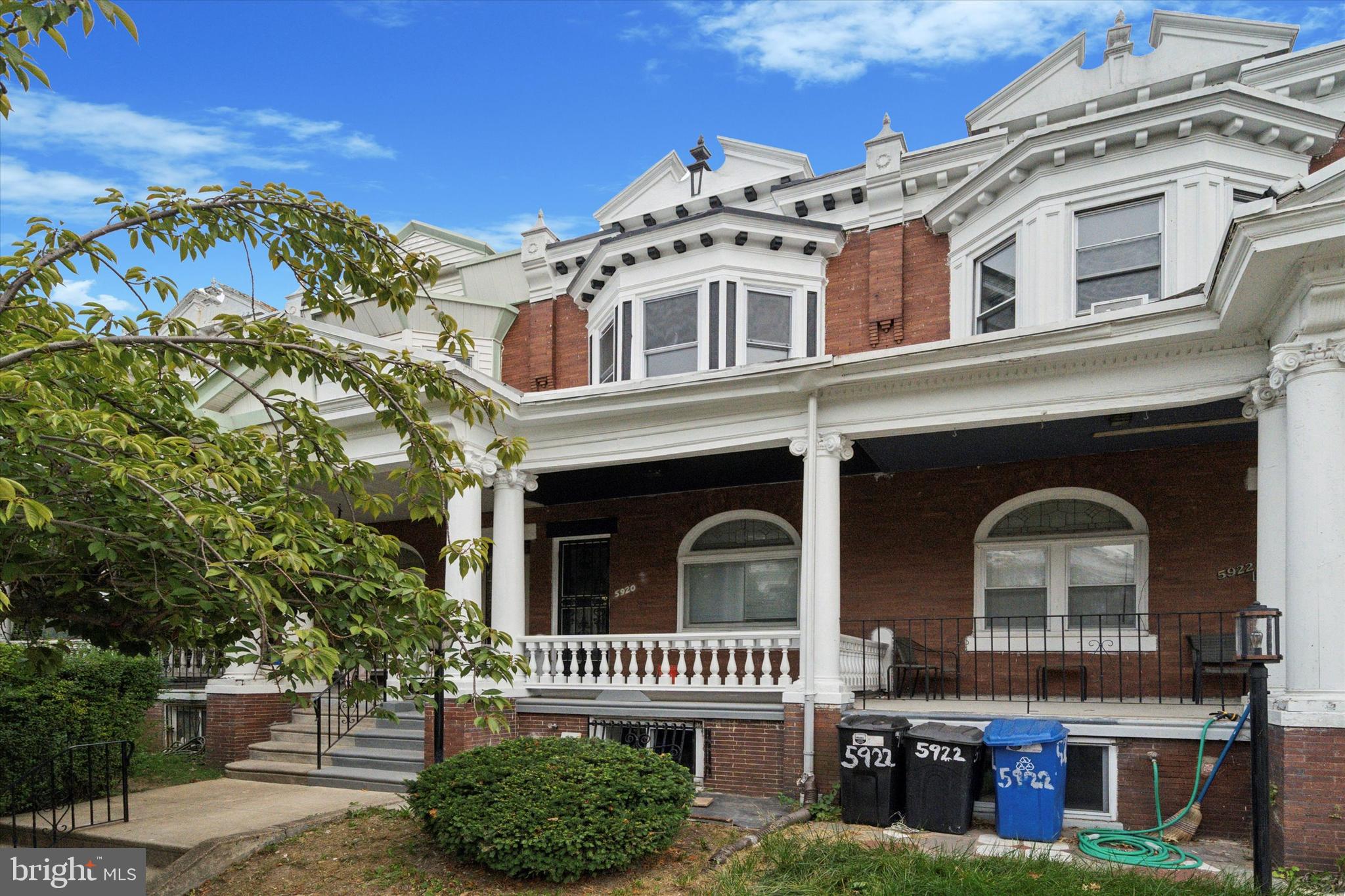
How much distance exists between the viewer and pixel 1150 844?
781cm

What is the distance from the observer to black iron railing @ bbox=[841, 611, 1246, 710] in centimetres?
1088

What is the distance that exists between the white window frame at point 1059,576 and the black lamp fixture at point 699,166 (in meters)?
6.75

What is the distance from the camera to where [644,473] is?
13.9 metres

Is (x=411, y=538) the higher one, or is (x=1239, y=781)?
(x=411, y=538)

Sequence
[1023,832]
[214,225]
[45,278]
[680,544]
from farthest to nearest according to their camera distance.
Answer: [680,544] < [1023,832] < [214,225] < [45,278]

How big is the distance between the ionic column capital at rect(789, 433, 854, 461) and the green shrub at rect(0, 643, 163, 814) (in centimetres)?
791

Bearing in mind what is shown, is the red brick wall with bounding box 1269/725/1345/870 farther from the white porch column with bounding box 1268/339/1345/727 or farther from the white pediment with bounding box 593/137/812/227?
the white pediment with bounding box 593/137/812/227

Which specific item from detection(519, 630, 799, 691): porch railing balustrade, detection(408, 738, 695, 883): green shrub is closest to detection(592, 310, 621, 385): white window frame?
detection(519, 630, 799, 691): porch railing balustrade

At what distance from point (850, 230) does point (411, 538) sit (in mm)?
9163

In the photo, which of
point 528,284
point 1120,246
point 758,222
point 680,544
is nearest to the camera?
point 1120,246

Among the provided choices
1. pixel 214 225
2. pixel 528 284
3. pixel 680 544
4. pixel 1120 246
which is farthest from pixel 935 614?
pixel 214 225

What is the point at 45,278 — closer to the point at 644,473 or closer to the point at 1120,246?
the point at 644,473

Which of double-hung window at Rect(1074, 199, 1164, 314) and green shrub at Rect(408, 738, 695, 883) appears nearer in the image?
green shrub at Rect(408, 738, 695, 883)

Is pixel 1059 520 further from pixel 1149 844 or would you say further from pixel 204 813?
pixel 204 813
